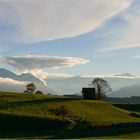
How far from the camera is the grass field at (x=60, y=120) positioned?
89.4 m

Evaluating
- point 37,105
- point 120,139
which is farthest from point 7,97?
point 120,139

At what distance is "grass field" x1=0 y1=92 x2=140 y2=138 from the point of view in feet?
293

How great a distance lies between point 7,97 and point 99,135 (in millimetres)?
52354

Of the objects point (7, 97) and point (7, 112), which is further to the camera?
point (7, 97)

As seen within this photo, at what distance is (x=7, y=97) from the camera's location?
433 ft

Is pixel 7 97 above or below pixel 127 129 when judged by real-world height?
above

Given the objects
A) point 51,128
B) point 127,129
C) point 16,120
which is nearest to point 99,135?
point 127,129

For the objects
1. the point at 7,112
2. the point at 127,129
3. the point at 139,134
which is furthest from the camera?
the point at 7,112

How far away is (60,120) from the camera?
338ft

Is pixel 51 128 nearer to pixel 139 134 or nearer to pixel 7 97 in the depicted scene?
pixel 139 134

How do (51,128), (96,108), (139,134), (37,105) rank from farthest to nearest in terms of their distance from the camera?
(96,108) < (37,105) < (51,128) < (139,134)

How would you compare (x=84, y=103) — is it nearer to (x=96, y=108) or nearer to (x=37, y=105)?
(x=96, y=108)

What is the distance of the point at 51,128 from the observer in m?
99.2

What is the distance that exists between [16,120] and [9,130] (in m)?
5.56
